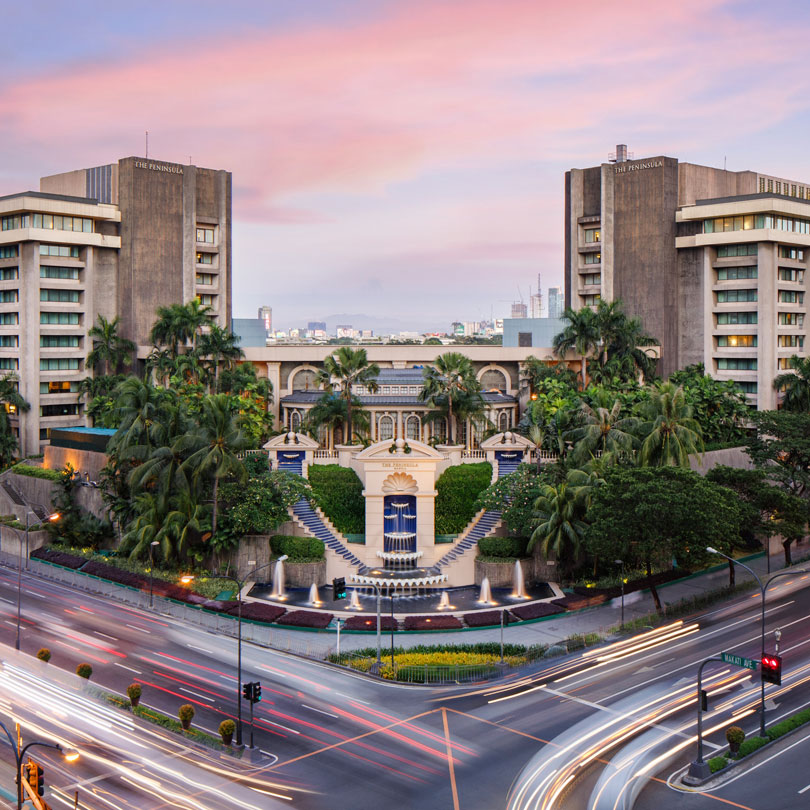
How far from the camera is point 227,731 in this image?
120ft

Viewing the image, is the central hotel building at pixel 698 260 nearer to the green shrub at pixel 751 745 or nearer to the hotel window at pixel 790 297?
the hotel window at pixel 790 297

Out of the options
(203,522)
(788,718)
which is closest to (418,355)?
(203,522)

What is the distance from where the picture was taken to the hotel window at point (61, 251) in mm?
97300

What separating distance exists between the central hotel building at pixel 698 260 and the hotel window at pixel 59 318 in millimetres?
56585

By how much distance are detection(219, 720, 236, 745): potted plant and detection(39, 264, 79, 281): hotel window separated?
73447mm

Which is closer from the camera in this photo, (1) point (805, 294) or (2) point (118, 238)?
(1) point (805, 294)

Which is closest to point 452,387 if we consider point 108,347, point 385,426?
point 385,426

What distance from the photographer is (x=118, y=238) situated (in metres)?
101

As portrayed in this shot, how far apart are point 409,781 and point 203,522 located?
113 feet

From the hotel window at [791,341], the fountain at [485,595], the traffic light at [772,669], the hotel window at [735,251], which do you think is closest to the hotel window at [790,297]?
the hotel window at [791,341]

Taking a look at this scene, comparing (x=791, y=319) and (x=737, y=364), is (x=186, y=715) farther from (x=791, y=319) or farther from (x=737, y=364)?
(x=791, y=319)

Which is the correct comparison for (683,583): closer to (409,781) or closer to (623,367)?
(623,367)

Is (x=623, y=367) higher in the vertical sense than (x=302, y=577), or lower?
higher

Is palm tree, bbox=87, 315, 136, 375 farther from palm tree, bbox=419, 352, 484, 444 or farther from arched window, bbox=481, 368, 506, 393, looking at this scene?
arched window, bbox=481, 368, 506, 393
